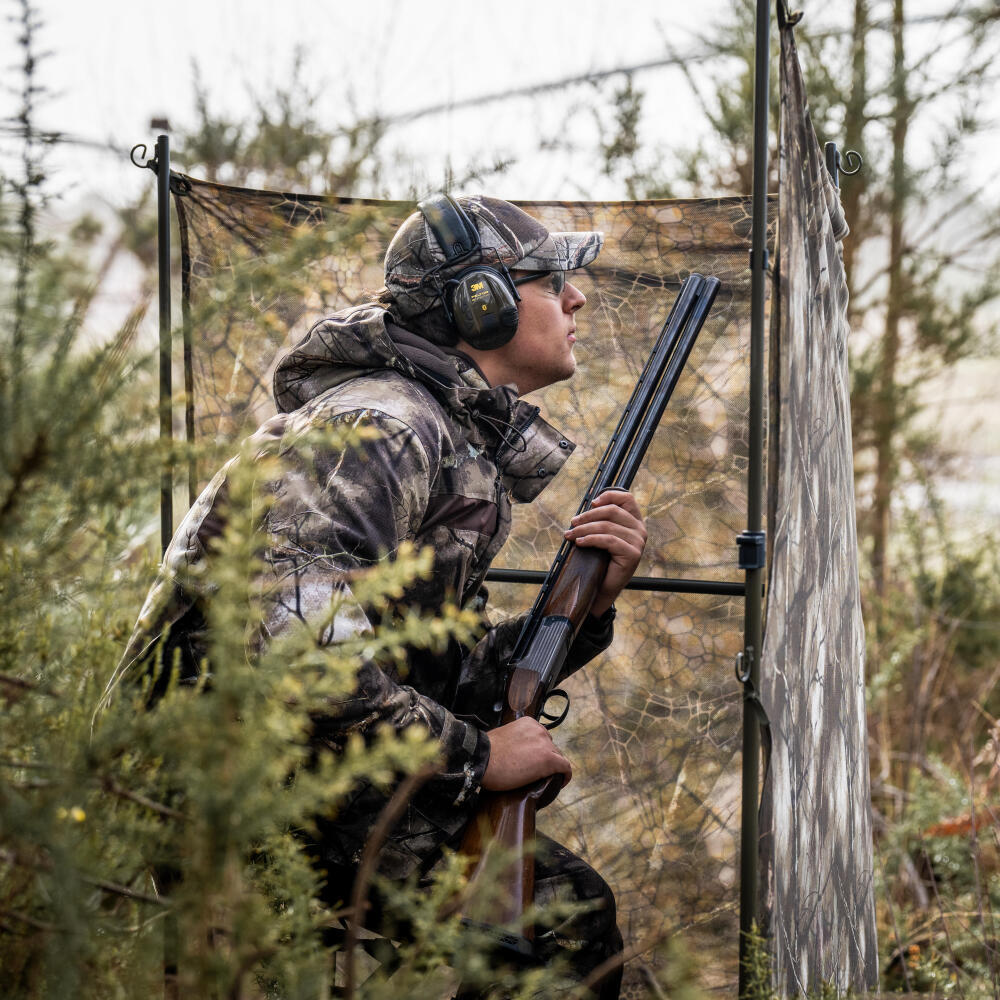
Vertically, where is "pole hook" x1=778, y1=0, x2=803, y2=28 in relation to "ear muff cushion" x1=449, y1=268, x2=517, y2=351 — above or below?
above

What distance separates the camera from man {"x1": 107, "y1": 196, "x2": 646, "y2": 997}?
179cm

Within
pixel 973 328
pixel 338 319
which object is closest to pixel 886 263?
pixel 973 328

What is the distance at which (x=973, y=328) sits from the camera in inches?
242

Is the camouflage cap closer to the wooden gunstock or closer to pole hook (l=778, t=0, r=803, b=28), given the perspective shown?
pole hook (l=778, t=0, r=803, b=28)

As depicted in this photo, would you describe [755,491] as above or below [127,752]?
above

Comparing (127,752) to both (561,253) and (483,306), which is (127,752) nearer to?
(483,306)

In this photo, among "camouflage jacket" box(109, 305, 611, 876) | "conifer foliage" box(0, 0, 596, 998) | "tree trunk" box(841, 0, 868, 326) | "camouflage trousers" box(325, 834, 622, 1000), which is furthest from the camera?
"tree trunk" box(841, 0, 868, 326)

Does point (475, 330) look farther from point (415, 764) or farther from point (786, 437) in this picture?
point (415, 764)

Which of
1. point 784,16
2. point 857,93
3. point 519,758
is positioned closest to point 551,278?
point 784,16

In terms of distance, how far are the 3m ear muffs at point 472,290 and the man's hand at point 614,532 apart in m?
0.43

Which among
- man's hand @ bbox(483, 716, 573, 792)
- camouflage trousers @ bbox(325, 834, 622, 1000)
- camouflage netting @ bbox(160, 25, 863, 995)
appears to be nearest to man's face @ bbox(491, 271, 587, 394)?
man's hand @ bbox(483, 716, 573, 792)

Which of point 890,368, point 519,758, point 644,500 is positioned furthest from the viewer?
point 890,368

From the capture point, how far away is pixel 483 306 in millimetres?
2268

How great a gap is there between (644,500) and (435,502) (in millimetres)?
1374
